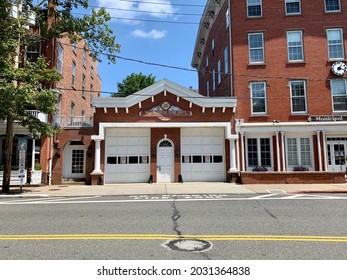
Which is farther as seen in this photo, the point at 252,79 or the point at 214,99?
the point at 252,79

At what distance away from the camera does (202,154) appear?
19.9 m

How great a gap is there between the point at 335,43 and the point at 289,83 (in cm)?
451

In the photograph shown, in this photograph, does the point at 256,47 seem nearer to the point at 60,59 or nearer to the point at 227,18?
the point at 227,18

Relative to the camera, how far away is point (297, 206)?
9.89 meters

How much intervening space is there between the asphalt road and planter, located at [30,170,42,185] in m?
8.75

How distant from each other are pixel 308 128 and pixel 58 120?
17184 mm

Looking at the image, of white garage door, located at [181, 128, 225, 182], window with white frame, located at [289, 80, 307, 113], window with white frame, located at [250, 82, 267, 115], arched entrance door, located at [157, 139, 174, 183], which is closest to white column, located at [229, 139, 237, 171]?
white garage door, located at [181, 128, 225, 182]

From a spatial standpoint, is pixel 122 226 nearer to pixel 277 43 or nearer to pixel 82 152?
pixel 82 152

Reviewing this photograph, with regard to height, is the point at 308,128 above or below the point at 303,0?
→ below

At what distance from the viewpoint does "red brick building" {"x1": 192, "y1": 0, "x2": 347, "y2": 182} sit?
795 inches

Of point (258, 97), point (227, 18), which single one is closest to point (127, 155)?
point (258, 97)

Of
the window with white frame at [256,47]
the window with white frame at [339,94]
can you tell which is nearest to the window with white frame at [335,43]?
the window with white frame at [339,94]
